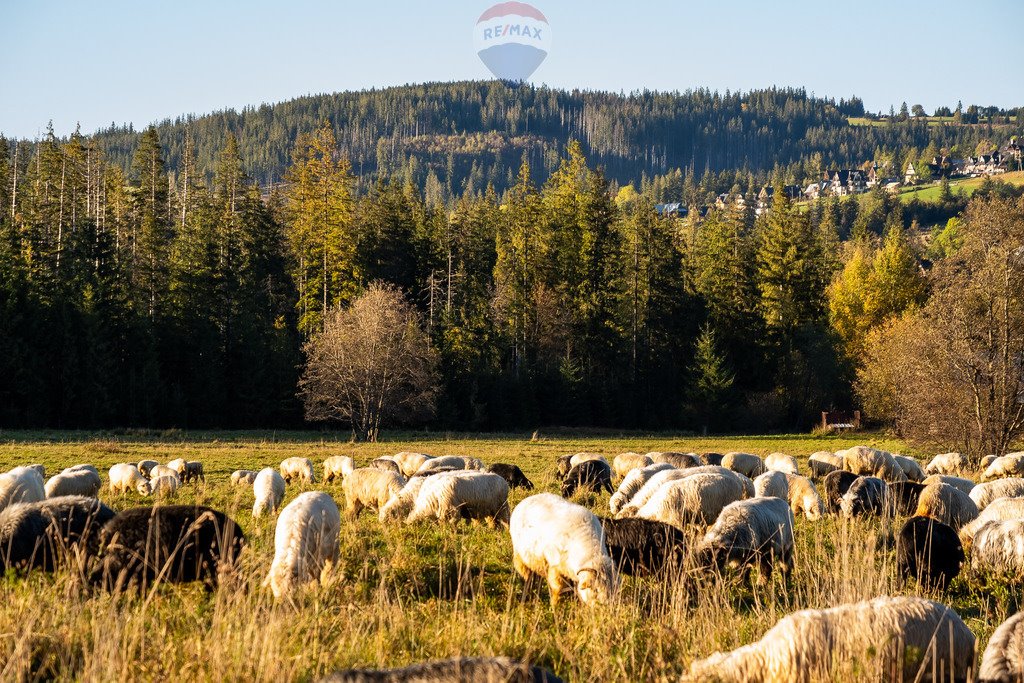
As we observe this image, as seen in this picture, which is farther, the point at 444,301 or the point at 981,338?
the point at 444,301

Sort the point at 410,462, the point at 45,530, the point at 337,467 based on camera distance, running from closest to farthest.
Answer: the point at 45,530 < the point at 410,462 < the point at 337,467

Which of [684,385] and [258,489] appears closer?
[258,489]

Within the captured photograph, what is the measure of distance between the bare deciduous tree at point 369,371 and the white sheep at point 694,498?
33.9m

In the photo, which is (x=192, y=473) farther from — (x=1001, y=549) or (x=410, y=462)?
(x=1001, y=549)

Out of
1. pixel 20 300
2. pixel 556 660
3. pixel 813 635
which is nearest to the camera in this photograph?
pixel 813 635

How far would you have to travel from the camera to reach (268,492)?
48.6 ft

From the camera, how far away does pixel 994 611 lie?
9.60 meters

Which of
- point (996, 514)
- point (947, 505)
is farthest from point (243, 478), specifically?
point (996, 514)

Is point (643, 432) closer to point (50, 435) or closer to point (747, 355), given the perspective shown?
point (747, 355)

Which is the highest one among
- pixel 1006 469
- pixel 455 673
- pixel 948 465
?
pixel 455 673

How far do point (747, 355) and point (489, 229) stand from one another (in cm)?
2348

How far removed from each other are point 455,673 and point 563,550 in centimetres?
397

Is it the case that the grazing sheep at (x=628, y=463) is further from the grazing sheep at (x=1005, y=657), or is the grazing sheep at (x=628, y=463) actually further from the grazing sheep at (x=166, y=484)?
the grazing sheep at (x=1005, y=657)

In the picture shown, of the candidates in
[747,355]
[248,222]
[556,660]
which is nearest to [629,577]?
[556,660]
